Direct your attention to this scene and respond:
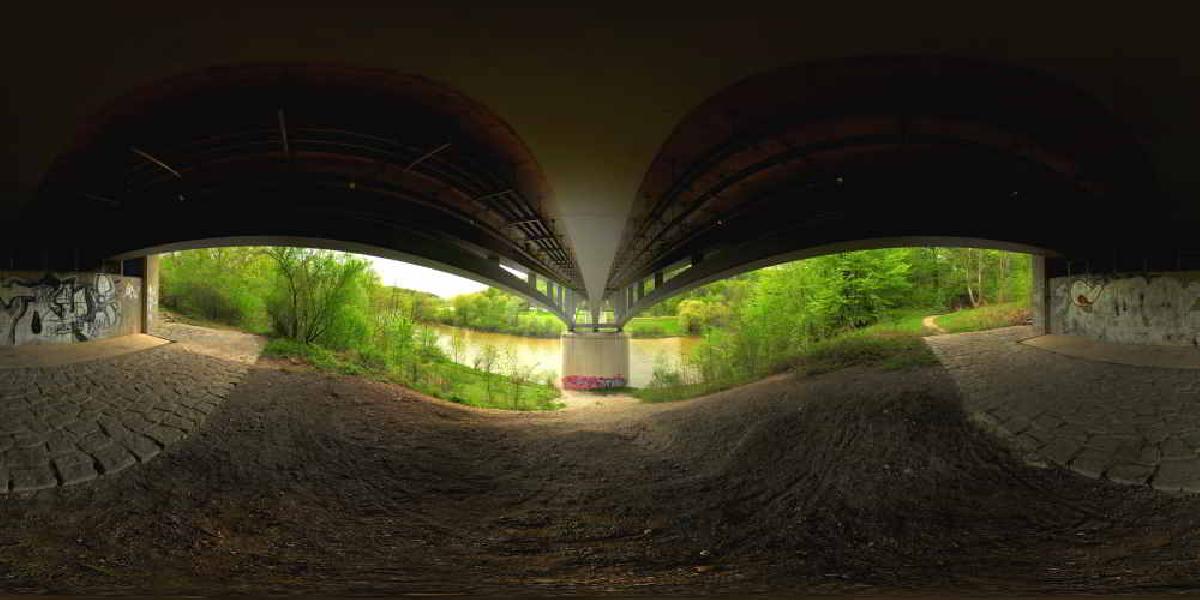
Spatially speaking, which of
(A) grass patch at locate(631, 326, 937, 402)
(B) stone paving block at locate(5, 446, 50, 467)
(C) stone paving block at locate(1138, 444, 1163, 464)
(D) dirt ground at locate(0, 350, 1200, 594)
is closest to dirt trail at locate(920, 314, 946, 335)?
(A) grass patch at locate(631, 326, 937, 402)

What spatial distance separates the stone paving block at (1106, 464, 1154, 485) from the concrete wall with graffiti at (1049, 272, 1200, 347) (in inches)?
226

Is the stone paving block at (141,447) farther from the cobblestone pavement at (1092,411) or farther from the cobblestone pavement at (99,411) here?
the cobblestone pavement at (1092,411)

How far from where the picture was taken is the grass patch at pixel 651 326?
28.3m

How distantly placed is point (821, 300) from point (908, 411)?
7616 millimetres

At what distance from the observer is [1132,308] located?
9273mm

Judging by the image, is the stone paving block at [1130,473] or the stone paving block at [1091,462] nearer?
the stone paving block at [1130,473]

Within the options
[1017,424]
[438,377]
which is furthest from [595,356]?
[1017,424]

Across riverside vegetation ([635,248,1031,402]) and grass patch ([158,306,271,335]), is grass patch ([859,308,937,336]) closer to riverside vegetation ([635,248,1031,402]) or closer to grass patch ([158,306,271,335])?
riverside vegetation ([635,248,1031,402])

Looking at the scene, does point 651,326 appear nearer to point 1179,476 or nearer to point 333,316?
point 333,316

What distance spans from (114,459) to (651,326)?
2639 centimetres

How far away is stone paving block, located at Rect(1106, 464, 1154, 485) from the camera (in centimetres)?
489

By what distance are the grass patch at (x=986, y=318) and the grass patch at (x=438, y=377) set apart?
10.3 metres

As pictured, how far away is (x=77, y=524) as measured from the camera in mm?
4305

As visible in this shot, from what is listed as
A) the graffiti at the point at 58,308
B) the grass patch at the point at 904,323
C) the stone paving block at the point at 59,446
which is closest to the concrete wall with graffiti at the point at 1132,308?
the grass patch at the point at 904,323
